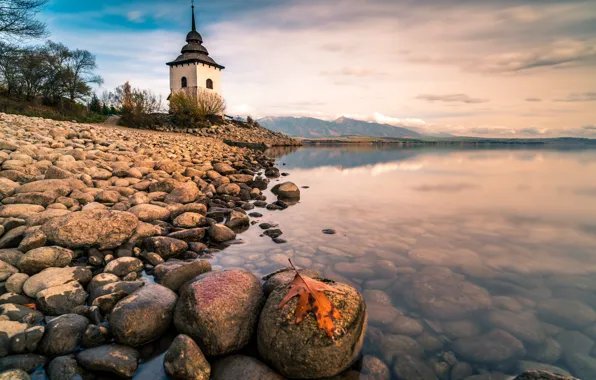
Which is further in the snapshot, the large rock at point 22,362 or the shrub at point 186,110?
the shrub at point 186,110

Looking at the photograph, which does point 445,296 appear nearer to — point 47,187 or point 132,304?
point 132,304

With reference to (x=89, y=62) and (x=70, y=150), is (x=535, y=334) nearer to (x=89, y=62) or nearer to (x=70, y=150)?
(x=70, y=150)

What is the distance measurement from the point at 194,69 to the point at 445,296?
186 ft

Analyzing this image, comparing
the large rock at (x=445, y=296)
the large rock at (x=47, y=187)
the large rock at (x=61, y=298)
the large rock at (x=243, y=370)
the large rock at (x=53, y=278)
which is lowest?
the large rock at (x=445, y=296)

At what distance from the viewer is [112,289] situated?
434cm

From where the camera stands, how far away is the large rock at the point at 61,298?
4.04m

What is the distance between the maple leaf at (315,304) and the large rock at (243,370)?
0.60 meters

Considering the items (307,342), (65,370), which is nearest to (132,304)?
(65,370)

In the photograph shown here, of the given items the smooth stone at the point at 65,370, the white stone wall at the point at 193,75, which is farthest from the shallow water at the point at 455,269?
the white stone wall at the point at 193,75

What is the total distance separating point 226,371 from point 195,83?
185 feet

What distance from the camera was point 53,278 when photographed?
14.4 feet

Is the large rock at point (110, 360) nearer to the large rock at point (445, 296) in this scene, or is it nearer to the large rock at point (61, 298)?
the large rock at point (61, 298)

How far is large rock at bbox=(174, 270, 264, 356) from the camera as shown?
11.6 ft

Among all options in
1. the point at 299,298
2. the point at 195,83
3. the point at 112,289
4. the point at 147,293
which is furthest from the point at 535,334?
the point at 195,83
